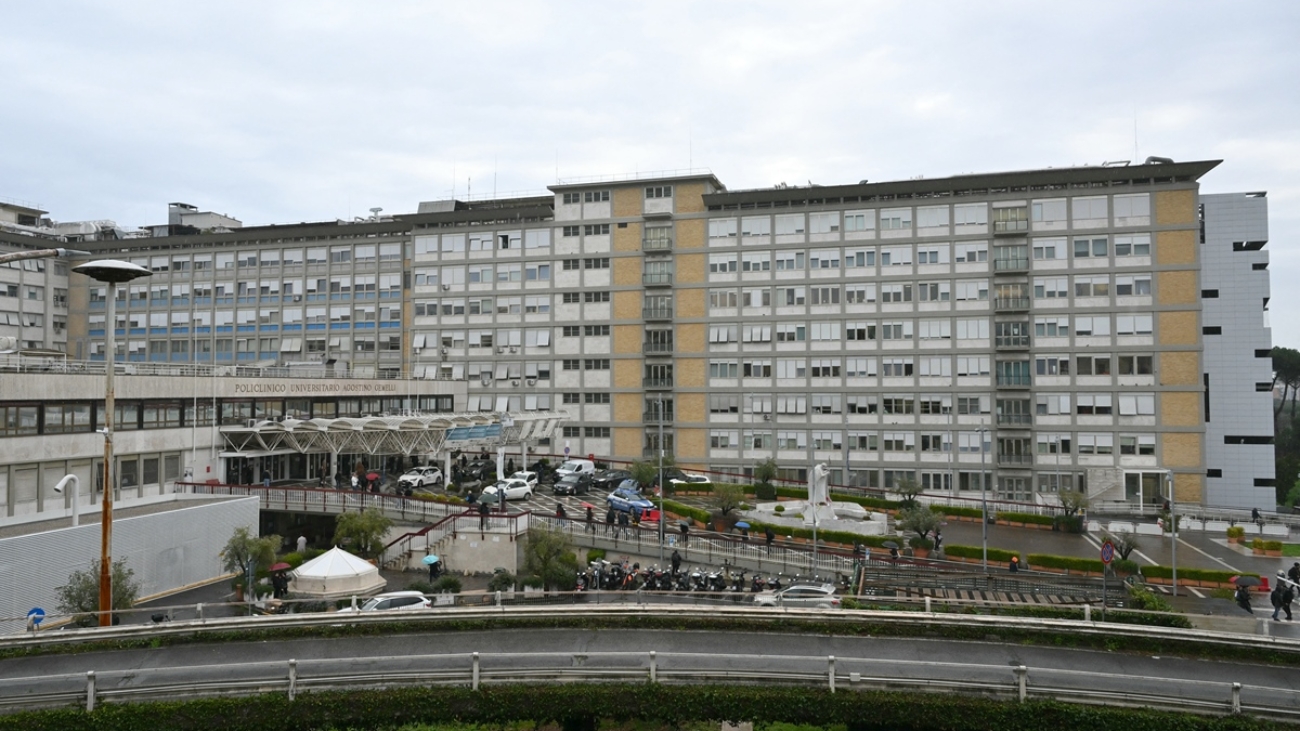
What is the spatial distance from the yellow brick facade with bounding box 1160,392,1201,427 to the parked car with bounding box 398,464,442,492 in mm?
48346

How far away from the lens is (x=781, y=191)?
63750 mm

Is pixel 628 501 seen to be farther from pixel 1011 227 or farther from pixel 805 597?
pixel 1011 227

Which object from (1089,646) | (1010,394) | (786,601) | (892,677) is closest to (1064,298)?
(1010,394)

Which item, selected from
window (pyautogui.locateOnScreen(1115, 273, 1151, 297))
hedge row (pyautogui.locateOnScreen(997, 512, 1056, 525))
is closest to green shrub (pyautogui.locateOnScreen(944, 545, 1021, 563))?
hedge row (pyautogui.locateOnScreen(997, 512, 1056, 525))

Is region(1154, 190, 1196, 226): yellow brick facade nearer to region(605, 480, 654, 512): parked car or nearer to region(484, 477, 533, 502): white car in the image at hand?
region(605, 480, 654, 512): parked car

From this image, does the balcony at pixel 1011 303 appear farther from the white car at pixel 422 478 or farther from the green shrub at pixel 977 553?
the white car at pixel 422 478

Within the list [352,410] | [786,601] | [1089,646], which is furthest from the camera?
[352,410]

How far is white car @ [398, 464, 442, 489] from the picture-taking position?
45750 millimetres

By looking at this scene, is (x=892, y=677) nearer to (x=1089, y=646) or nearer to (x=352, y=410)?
(x=1089, y=646)

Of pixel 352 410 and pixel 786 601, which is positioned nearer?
pixel 786 601

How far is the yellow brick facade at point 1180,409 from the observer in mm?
56188

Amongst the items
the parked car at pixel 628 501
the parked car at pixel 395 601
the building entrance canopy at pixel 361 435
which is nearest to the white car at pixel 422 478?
the building entrance canopy at pixel 361 435

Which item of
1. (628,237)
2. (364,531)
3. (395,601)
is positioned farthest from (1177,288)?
(395,601)

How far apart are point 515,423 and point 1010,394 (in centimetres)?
3502
